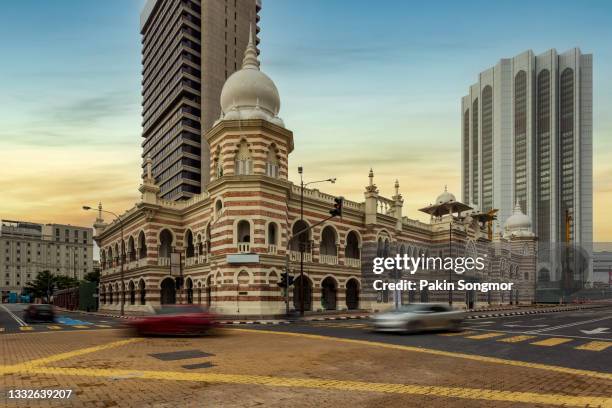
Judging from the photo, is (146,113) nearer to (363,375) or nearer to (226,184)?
(226,184)

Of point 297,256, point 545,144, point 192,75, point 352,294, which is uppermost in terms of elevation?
point 192,75

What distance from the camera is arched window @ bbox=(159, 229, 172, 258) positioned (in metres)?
48.1

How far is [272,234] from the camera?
3988 cm

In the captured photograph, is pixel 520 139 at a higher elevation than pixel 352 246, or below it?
higher

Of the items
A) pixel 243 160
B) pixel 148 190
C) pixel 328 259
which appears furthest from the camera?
pixel 148 190

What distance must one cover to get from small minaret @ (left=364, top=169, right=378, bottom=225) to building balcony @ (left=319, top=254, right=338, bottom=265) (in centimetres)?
529

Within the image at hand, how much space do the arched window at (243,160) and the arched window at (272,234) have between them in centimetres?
466

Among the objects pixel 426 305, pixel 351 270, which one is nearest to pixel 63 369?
pixel 426 305

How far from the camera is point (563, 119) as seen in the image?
156 meters

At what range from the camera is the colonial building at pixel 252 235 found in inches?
1476

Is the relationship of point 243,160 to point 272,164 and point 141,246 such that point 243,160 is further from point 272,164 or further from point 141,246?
point 141,246

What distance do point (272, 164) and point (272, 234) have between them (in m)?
5.92

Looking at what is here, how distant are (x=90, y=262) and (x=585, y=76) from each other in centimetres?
18269

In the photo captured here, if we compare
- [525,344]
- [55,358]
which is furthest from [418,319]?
[55,358]
